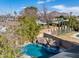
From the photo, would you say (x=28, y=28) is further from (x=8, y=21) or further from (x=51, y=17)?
(x=51, y=17)

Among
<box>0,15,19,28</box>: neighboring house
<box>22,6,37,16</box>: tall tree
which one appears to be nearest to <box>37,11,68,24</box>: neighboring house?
<box>22,6,37,16</box>: tall tree

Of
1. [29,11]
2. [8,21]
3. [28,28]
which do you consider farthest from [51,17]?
[8,21]

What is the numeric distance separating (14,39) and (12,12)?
490 millimetres

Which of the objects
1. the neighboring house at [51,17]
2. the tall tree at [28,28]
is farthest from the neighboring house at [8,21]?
the neighboring house at [51,17]

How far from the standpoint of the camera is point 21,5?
2.98 m

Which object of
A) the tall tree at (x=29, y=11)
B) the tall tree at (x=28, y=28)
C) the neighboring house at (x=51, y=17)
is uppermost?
the tall tree at (x=29, y=11)

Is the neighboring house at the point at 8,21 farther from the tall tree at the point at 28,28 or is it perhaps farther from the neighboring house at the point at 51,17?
the neighboring house at the point at 51,17

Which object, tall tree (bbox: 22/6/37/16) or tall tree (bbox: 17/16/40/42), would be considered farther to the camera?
tall tree (bbox: 17/16/40/42)

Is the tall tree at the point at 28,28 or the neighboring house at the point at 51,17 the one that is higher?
the neighboring house at the point at 51,17

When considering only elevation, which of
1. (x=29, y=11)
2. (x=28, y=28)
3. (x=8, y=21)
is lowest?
(x=28, y=28)

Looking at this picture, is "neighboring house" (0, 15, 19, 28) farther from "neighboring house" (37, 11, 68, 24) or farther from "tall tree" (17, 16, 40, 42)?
"neighboring house" (37, 11, 68, 24)

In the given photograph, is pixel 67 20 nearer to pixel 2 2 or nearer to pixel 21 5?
pixel 21 5

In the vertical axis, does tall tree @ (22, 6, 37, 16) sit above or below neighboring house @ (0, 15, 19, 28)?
above

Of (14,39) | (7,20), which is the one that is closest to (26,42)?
(14,39)
